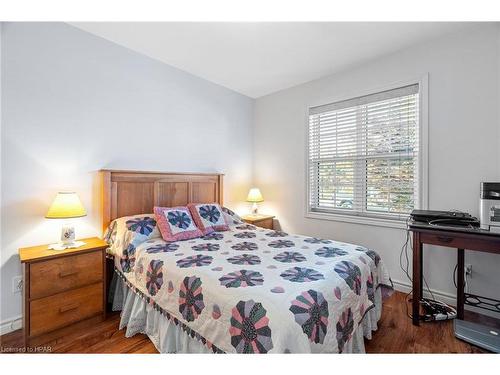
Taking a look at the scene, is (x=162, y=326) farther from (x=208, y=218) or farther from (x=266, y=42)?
(x=266, y=42)

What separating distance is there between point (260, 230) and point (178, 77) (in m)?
2.03

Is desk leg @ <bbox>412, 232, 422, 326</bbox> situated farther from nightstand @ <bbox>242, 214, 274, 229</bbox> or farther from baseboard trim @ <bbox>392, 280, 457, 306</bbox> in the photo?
nightstand @ <bbox>242, 214, 274, 229</bbox>

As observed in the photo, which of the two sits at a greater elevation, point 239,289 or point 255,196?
point 255,196

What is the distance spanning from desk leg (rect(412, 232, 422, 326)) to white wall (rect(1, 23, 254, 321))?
2400 millimetres

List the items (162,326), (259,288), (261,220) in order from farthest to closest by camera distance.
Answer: (261,220) → (162,326) → (259,288)

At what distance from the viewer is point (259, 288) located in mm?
1187

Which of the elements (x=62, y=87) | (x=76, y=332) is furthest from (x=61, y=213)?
(x=62, y=87)

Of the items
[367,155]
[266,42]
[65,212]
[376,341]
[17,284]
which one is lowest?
[376,341]

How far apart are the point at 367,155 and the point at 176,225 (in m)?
2.18

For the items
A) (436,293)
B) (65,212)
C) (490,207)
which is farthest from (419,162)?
(65,212)

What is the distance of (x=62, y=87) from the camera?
1970 millimetres

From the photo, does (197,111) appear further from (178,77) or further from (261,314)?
(261,314)

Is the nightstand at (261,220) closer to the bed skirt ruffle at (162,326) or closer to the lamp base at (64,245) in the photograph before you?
the bed skirt ruffle at (162,326)

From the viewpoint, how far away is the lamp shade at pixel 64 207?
5.63 feet
